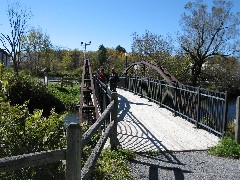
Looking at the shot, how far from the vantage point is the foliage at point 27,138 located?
163 inches

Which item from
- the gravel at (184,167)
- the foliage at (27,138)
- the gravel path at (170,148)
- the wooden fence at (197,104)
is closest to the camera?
the foliage at (27,138)

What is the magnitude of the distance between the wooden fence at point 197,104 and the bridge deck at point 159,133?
0.82ft

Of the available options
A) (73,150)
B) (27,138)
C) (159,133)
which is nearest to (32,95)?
(159,133)

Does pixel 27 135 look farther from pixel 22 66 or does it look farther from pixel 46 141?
pixel 22 66

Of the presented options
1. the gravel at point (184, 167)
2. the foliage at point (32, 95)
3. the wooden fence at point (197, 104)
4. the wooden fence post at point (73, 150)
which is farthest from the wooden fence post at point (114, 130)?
the foliage at point (32, 95)

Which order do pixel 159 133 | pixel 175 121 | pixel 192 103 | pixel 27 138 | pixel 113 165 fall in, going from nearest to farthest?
pixel 27 138 → pixel 113 165 → pixel 159 133 → pixel 192 103 → pixel 175 121

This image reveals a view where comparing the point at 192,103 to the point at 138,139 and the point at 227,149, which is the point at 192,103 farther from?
the point at 227,149

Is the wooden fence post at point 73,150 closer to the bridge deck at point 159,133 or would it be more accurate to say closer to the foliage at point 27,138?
the foliage at point 27,138

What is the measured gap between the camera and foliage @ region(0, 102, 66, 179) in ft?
13.6

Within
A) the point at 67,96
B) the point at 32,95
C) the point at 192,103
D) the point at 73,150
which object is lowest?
the point at 67,96

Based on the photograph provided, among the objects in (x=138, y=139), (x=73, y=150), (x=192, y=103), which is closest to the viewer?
(x=73, y=150)

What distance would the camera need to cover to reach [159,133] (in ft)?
30.0

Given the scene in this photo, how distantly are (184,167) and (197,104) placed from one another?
4.12 m

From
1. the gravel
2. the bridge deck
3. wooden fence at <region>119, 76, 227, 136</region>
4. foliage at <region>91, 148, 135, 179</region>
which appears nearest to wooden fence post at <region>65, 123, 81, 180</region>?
foliage at <region>91, 148, 135, 179</region>
